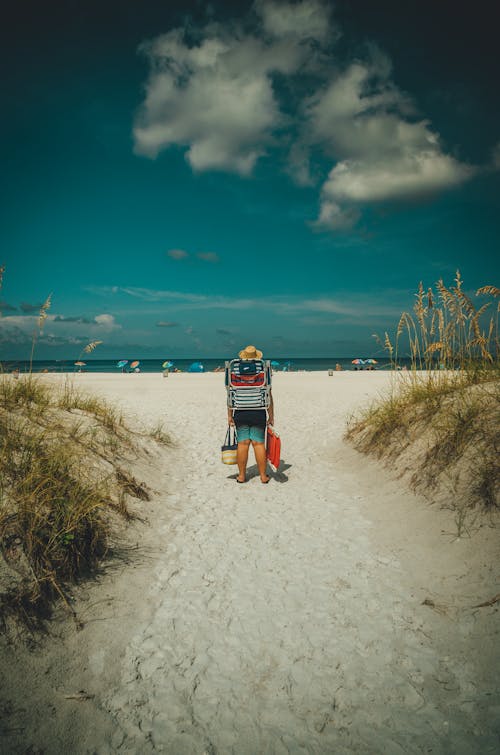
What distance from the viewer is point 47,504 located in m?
3.35

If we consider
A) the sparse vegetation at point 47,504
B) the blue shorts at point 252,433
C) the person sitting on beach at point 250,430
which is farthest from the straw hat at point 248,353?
the sparse vegetation at point 47,504

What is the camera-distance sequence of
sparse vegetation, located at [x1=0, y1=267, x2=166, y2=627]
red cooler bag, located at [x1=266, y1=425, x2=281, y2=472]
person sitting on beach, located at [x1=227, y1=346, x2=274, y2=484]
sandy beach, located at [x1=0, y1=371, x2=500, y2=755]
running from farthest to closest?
red cooler bag, located at [x1=266, y1=425, x2=281, y2=472] → person sitting on beach, located at [x1=227, y1=346, x2=274, y2=484] → sparse vegetation, located at [x1=0, y1=267, x2=166, y2=627] → sandy beach, located at [x1=0, y1=371, x2=500, y2=755]

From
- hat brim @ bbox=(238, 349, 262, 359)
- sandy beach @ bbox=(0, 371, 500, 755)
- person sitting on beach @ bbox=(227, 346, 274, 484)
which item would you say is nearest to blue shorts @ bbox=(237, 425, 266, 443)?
person sitting on beach @ bbox=(227, 346, 274, 484)

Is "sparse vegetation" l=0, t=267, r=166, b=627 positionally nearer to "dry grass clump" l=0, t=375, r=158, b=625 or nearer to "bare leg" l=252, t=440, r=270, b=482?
"dry grass clump" l=0, t=375, r=158, b=625

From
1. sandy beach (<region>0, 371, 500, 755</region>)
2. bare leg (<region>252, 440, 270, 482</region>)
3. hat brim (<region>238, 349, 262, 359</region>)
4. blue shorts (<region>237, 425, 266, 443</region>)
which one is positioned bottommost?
sandy beach (<region>0, 371, 500, 755</region>)

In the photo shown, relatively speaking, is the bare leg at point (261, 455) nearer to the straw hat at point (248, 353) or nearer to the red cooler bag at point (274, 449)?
the red cooler bag at point (274, 449)

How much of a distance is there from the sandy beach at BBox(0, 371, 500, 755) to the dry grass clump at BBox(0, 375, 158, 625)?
0.26 m

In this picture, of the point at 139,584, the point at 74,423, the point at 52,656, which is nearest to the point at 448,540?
the point at 139,584

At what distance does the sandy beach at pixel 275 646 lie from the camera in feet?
6.80

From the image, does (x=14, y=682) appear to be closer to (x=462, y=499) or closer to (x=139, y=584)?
(x=139, y=584)

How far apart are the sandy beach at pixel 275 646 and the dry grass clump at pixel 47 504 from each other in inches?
10.2

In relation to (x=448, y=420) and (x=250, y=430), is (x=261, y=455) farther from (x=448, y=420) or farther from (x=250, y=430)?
(x=448, y=420)

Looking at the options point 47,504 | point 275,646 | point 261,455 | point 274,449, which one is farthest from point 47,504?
point 274,449

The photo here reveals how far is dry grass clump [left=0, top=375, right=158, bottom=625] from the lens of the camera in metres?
2.79
